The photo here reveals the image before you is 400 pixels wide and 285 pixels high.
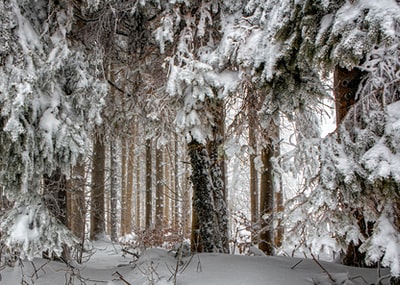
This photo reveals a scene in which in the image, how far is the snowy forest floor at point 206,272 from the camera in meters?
3.92

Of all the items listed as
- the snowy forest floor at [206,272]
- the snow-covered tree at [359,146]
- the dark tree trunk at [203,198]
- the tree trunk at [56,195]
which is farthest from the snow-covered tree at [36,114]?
the snow-covered tree at [359,146]

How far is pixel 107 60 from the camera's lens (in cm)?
646

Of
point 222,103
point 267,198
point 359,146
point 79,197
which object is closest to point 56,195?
point 79,197

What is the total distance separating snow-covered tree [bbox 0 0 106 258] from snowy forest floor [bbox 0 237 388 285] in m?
0.54

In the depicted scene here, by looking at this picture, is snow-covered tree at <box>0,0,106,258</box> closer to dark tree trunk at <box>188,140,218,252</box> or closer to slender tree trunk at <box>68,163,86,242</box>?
slender tree trunk at <box>68,163,86,242</box>

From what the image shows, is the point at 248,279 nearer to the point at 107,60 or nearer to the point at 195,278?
the point at 195,278

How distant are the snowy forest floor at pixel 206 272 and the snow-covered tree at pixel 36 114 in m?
0.54

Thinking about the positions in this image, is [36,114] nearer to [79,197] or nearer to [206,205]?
[79,197]

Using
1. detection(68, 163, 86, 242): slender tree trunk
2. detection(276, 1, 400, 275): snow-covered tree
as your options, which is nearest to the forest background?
detection(276, 1, 400, 275): snow-covered tree

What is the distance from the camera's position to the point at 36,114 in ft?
15.2

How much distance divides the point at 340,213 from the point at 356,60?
1270 millimetres

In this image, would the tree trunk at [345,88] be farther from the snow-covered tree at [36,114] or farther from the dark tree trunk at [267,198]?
the dark tree trunk at [267,198]

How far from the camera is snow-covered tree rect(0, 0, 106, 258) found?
4.46m

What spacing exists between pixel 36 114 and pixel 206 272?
3.07m
